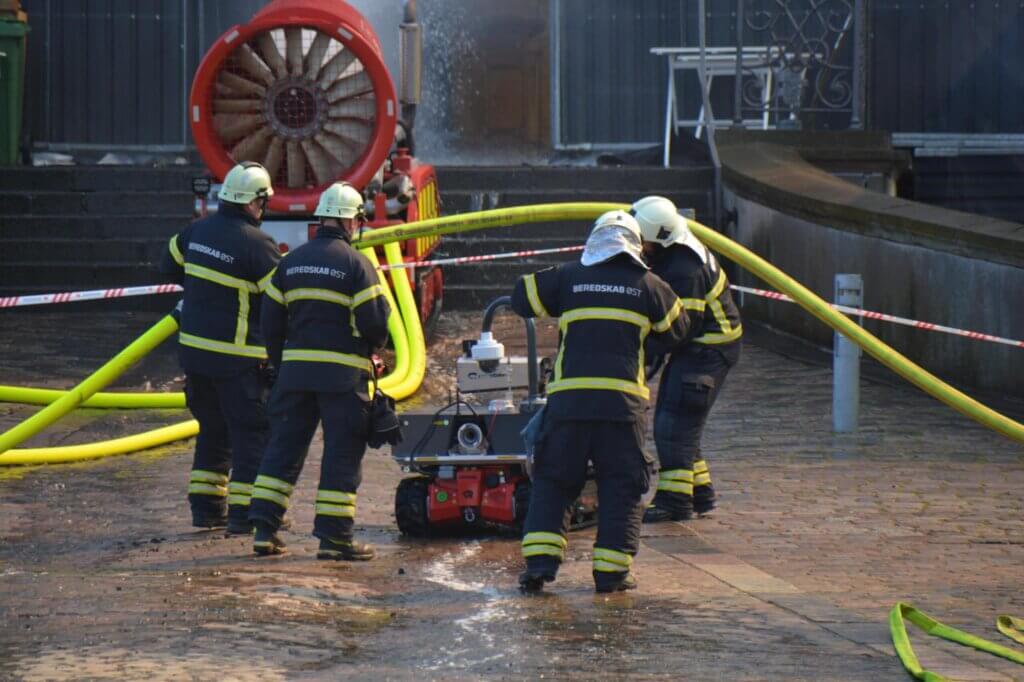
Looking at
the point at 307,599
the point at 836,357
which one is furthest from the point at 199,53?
the point at 307,599

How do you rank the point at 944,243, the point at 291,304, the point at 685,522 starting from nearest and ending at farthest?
the point at 291,304 → the point at 685,522 → the point at 944,243

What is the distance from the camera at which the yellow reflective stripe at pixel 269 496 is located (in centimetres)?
753

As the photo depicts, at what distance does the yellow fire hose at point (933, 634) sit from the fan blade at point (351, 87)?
7354 mm

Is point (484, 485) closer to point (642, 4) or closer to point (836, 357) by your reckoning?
point (836, 357)

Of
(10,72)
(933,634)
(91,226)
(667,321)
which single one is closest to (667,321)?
(667,321)

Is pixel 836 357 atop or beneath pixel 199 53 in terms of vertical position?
beneath

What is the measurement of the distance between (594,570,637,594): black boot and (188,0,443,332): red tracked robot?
20.3 ft

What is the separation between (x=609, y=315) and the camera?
6.94m

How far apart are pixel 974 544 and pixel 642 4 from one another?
12059mm

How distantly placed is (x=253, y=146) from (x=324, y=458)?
552 cm

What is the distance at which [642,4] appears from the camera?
1898cm

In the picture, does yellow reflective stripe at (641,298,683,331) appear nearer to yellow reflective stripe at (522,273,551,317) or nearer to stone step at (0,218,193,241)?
yellow reflective stripe at (522,273,551,317)

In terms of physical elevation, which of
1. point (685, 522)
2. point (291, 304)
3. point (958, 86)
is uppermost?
point (958, 86)

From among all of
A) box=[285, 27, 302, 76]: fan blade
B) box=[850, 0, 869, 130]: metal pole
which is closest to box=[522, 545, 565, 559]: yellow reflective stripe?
box=[285, 27, 302, 76]: fan blade
